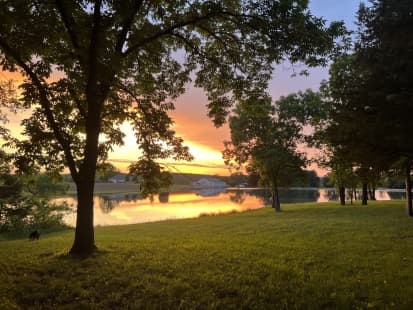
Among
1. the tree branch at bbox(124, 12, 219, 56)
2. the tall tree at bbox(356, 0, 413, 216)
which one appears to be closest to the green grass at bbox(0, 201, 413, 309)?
the tall tree at bbox(356, 0, 413, 216)

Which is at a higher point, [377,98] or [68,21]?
[68,21]

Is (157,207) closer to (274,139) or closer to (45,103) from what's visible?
(274,139)

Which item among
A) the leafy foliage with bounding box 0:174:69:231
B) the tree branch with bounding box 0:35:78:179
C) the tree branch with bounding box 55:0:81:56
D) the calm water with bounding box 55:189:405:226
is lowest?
the calm water with bounding box 55:189:405:226

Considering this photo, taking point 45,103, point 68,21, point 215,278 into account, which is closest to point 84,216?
point 45,103

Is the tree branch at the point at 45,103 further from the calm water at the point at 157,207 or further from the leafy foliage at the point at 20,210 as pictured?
the calm water at the point at 157,207

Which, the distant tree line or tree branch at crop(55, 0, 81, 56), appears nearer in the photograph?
tree branch at crop(55, 0, 81, 56)

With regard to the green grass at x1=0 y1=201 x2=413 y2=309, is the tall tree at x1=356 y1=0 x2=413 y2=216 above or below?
above

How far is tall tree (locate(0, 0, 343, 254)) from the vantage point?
7.36m

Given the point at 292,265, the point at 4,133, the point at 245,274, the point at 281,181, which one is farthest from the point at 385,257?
the point at 281,181

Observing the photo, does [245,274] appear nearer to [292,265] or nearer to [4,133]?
[292,265]

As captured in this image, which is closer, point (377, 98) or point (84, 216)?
point (84, 216)

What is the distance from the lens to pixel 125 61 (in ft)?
29.3

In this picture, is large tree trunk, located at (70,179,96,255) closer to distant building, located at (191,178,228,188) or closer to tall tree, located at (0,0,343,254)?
tall tree, located at (0,0,343,254)

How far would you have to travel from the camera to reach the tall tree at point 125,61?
7359 mm
